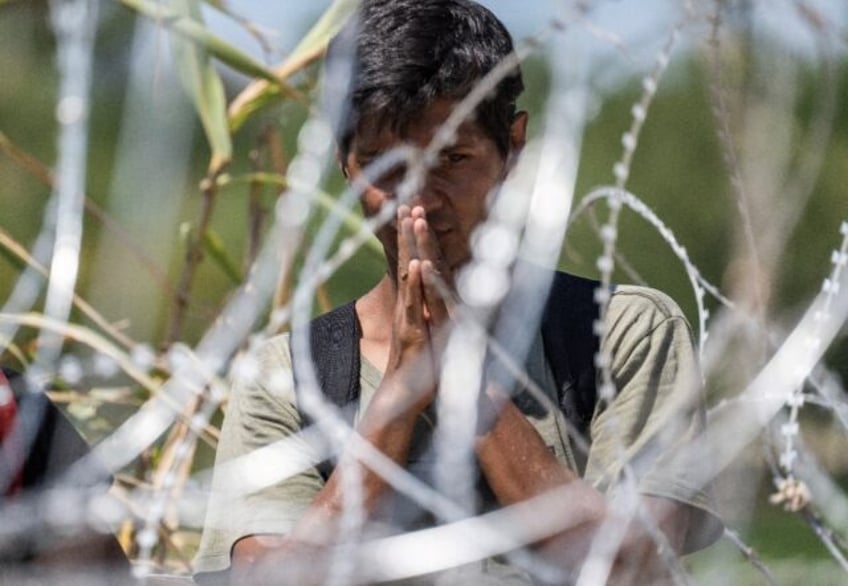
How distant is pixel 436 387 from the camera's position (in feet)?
6.28

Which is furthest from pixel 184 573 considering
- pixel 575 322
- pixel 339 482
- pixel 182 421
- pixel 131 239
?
pixel 575 322

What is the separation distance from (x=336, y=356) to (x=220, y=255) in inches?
23.6

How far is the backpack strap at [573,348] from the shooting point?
1.93 metres

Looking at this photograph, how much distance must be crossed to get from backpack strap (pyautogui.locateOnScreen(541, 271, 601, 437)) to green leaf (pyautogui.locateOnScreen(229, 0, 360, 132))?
0.65m

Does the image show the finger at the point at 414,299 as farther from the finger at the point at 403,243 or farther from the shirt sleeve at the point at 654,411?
the shirt sleeve at the point at 654,411

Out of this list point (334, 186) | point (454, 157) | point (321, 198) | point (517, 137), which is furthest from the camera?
point (334, 186)

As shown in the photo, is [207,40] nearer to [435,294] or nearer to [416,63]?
[416,63]

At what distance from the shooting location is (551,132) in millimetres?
1857

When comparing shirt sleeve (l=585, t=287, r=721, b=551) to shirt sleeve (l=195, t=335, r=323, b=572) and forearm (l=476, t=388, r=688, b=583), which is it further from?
shirt sleeve (l=195, t=335, r=323, b=572)

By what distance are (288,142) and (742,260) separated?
1.08m

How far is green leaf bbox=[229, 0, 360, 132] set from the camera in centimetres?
248

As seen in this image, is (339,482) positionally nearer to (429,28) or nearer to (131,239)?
(429,28)

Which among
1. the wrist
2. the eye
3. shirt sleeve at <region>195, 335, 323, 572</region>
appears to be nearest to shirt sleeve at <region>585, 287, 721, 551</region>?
the wrist

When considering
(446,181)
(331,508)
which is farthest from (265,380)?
(446,181)
